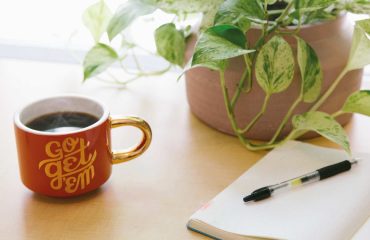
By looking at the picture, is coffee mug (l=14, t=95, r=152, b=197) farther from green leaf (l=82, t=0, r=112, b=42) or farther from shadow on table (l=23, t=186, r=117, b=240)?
green leaf (l=82, t=0, r=112, b=42)

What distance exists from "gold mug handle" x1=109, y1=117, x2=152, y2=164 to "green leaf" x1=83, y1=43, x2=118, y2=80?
0.60 feet

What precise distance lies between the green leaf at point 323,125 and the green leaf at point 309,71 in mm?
26

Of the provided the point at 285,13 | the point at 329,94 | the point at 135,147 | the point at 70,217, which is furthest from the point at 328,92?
the point at 70,217

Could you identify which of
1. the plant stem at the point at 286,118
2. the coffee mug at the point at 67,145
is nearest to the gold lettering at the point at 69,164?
the coffee mug at the point at 67,145

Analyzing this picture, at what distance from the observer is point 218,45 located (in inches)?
28.0

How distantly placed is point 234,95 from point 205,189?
0.13m

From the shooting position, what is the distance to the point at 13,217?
2.36 feet

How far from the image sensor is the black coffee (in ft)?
2.42

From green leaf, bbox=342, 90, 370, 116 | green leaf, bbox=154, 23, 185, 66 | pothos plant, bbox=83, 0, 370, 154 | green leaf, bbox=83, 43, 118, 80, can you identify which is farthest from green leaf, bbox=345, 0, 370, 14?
green leaf, bbox=83, 43, 118, 80

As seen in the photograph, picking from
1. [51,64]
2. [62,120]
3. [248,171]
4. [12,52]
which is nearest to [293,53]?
[248,171]

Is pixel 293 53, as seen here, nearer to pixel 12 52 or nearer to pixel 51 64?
pixel 51 64

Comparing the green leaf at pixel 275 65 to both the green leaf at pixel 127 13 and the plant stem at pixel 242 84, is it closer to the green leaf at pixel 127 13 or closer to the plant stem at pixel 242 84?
the plant stem at pixel 242 84

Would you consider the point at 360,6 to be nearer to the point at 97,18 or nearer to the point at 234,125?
the point at 234,125

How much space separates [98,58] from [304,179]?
0.35 meters
